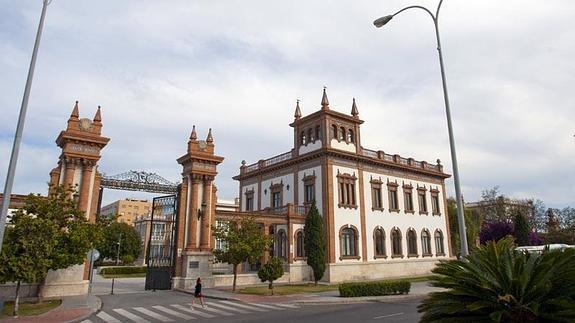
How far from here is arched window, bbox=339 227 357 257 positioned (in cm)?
3544

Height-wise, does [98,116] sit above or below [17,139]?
above

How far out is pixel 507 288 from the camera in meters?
6.83

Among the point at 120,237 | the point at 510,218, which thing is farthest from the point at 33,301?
the point at 510,218

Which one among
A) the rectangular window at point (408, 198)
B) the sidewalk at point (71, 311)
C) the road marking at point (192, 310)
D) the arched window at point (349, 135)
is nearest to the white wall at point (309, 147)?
the arched window at point (349, 135)

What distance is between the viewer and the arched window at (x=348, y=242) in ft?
116

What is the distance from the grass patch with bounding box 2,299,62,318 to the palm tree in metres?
17.0

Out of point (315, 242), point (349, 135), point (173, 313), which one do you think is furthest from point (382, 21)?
point (349, 135)

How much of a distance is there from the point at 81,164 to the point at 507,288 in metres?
24.3

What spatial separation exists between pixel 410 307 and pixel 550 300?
14289 millimetres

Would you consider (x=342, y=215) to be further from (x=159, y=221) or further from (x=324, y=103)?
(x=159, y=221)

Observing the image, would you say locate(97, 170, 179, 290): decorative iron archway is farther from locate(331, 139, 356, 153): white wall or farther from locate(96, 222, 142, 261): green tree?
locate(96, 222, 142, 261): green tree

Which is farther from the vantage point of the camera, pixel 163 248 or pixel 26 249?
pixel 163 248

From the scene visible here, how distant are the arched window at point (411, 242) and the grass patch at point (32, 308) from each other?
1293 inches

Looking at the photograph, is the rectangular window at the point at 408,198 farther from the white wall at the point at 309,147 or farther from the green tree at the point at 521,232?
the green tree at the point at 521,232
